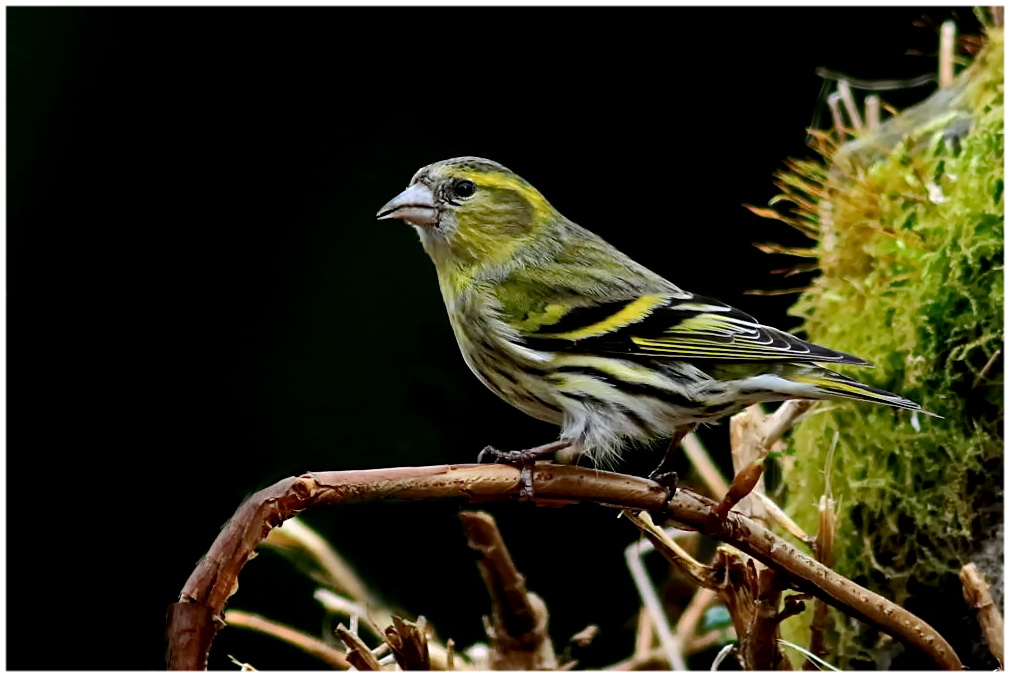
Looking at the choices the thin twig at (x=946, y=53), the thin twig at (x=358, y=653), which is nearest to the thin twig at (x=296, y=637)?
the thin twig at (x=358, y=653)

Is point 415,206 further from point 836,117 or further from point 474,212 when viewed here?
point 836,117

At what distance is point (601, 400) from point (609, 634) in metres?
0.93

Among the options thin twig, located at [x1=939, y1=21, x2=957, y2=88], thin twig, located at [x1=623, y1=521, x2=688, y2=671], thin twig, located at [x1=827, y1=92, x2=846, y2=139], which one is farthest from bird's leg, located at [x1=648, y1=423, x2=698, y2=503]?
thin twig, located at [x1=939, y1=21, x2=957, y2=88]

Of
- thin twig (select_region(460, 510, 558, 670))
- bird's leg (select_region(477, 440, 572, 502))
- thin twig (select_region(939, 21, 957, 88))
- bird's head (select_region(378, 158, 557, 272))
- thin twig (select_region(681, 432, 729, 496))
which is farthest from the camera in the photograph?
thin twig (select_region(939, 21, 957, 88))

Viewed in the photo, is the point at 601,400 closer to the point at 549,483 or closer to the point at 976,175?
the point at 549,483

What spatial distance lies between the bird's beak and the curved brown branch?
1.28 feet

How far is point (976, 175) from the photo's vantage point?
144 centimetres

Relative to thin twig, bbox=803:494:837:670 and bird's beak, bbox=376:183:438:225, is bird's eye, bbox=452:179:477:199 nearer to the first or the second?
bird's beak, bbox=376:183:438:225

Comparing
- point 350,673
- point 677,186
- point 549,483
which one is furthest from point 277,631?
point 677,186

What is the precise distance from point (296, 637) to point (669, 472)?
1.66 ft

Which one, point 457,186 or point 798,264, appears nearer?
point 457,186

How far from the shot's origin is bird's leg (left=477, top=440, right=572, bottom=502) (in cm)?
107

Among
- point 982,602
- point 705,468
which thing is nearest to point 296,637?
point 705,468

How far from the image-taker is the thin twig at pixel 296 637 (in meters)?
1.38
